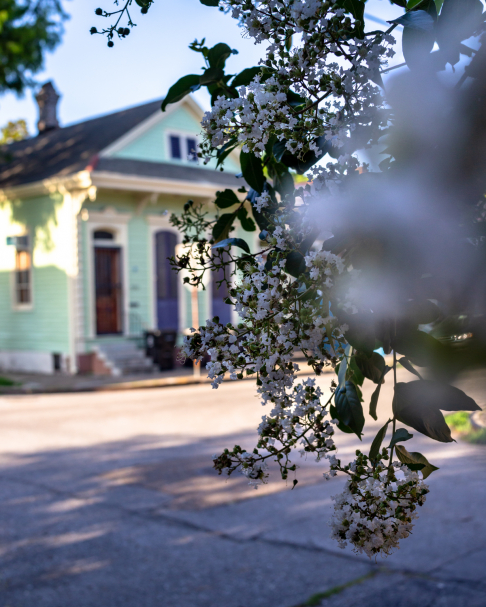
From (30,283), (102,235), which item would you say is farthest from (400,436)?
(30,283)

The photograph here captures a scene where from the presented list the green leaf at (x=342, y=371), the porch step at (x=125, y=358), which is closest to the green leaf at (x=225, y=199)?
the green leaf at (x=342, y=371)

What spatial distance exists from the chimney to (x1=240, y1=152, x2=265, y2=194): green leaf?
25261mm

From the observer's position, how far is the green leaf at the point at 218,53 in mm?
1244

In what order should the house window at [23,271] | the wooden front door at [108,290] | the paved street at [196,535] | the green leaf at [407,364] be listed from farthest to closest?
the house window at [23,271] < the wooden front door at [108,290] < the paved street at [196,535] < the green leaf at [407,364]

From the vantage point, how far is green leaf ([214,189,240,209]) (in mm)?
1382

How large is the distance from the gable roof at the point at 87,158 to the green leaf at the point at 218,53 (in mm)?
16885

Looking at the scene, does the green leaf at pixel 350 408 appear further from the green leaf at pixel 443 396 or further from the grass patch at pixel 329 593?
the grass patch at pixel 329 593

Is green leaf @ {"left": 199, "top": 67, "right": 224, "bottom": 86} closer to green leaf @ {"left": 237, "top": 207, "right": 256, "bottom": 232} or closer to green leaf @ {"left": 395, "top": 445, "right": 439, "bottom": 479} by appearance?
green leaf @ {"left": 237, "top": 207, "right": 256, "bottom": 232}

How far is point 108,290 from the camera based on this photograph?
18953mm

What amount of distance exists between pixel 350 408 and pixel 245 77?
0.62 meters

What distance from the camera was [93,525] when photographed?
630 centimetres

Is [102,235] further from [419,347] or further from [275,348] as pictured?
[419,347]

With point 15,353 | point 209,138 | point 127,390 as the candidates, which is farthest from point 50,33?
point 209,138

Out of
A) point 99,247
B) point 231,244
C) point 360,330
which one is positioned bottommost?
point 360,330
